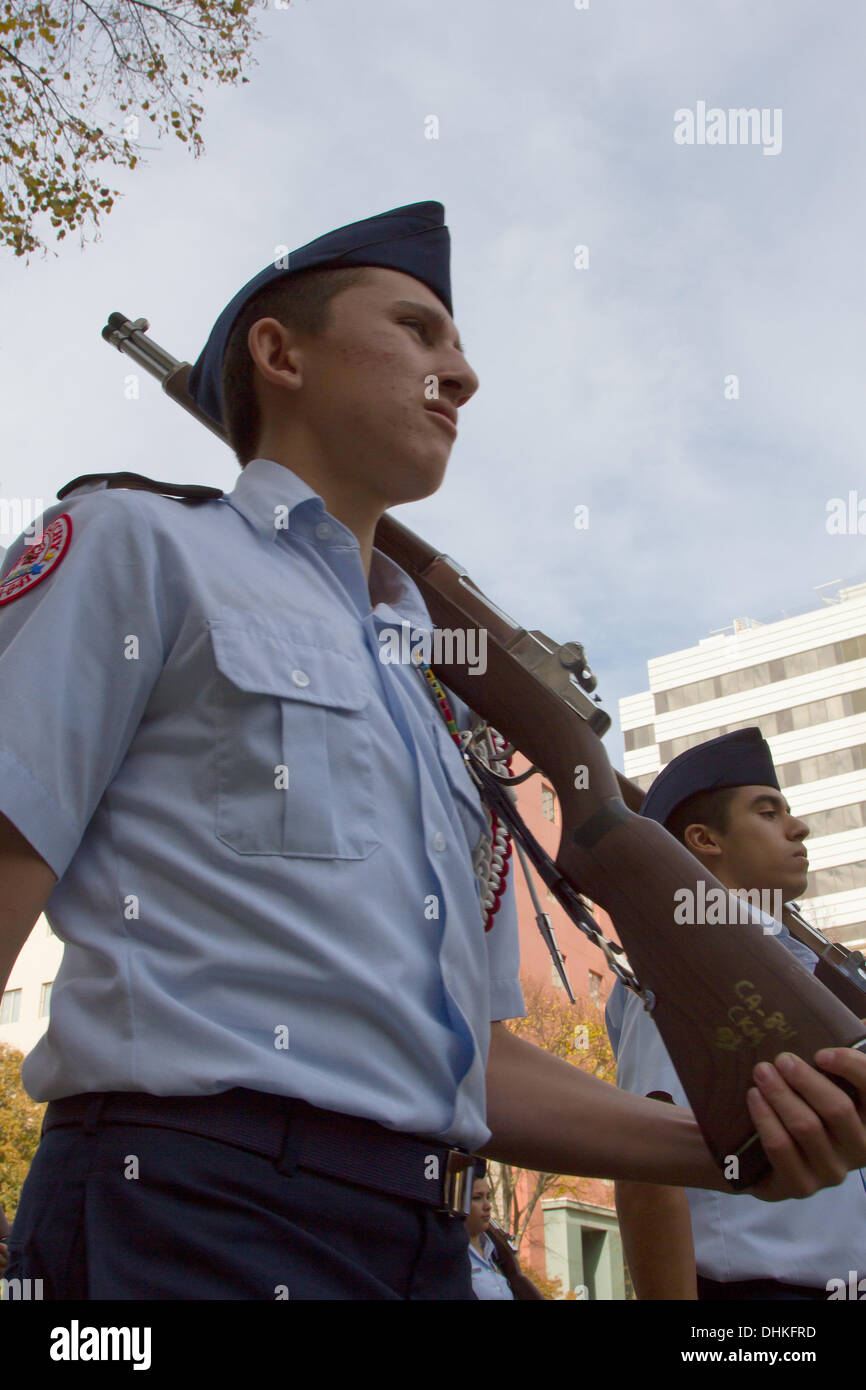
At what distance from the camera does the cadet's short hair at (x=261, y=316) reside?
209cm

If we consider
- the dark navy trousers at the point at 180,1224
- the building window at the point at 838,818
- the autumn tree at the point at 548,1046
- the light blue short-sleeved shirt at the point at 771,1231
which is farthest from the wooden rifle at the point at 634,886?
the building window at the point at 838,818

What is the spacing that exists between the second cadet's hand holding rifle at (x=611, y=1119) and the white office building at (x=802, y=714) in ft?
161

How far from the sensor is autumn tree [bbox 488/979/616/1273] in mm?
21844

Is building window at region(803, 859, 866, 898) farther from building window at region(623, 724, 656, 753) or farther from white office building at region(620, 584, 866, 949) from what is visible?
building window at region(623, 724, 656, 753)

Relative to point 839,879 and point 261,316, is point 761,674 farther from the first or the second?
point 261,316

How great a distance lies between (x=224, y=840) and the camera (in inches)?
57.0

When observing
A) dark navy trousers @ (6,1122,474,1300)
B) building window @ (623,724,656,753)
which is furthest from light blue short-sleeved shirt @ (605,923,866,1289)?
building window @ (623,724,656,753)

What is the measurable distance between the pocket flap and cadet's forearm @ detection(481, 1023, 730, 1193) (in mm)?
630

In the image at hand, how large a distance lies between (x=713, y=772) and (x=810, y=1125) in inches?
94.9

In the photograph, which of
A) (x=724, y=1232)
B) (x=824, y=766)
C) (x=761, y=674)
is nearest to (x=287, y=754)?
(x=724, y=1232)
